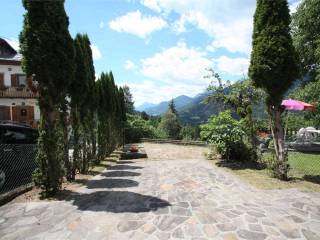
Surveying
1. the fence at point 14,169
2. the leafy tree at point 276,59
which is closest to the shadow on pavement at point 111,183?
the fence at point 14,169

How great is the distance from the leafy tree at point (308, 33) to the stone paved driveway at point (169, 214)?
1667cm

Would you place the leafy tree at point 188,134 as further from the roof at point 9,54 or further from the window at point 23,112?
the roof at point 9,54

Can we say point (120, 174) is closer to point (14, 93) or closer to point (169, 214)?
point (169, 214)

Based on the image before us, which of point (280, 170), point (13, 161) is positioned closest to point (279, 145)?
point (280, 170)

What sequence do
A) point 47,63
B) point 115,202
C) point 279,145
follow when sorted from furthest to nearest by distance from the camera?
point 279,145, point 47,63, point 115,202

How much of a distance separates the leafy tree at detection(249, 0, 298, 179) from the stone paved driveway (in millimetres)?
2284

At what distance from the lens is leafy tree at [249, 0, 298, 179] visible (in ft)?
32.4

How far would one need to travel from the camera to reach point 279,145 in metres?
10.1

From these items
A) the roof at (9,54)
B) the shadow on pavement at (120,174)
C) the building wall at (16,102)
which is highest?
the roof at (9,54)

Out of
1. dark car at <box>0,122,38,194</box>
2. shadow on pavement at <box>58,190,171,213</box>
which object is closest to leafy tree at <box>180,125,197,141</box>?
dark car at <box>0,122,38,194</box>

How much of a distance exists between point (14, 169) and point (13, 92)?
72.8 feet

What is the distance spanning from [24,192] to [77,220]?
3.06 m

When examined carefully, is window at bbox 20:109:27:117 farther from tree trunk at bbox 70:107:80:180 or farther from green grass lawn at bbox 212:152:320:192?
green grass lawn at bbox 212:152:320:192

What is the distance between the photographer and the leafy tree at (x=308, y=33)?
2131 centimetres
